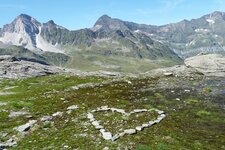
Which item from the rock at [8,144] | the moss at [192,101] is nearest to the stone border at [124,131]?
the moss at [192,101]

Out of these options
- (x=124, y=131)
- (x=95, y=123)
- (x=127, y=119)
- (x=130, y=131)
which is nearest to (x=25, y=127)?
(x=95, y=123)

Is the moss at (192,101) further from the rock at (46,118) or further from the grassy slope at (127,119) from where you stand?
the rock at (46,118)

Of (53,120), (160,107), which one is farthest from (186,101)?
(53,120)

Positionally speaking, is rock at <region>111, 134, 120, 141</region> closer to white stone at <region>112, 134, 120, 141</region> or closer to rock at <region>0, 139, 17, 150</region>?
white stone at <region>112, 134, 120, 141</region>

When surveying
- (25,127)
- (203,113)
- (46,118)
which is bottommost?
(203,113)

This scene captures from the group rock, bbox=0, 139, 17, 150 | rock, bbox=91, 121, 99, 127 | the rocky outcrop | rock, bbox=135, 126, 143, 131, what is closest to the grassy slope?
rock, bbox=91, 121, 99, 127

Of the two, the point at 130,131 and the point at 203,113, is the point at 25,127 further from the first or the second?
the point at 203,113

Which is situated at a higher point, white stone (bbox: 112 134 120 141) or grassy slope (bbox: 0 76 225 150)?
white stone (bbox: 112 134 120 141)

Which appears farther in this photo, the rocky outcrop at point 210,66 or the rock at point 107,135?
the rocky outcrop at point 210,66
